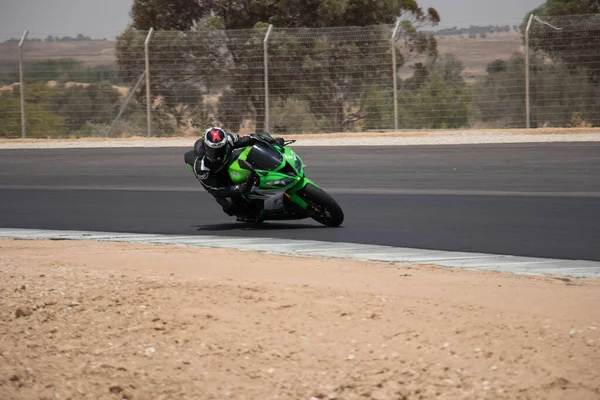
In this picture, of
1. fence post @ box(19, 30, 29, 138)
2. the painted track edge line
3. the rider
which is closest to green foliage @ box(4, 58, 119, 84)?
fence post @ box(19, 30, 29, 138)

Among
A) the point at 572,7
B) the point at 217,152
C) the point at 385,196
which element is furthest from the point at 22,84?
the point at 217,152

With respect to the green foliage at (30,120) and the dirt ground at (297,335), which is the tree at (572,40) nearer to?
the green foliage at (30,120)

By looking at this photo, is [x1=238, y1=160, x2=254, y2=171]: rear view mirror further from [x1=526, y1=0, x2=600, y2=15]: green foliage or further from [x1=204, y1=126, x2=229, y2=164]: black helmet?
[x1=526, y1=0, x2=600, y2=15]: green foliage

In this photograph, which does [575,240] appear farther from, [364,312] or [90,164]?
[90,164]

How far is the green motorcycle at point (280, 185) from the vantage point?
43.0 feet

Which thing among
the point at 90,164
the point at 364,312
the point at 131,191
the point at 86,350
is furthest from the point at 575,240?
the point at 90,164

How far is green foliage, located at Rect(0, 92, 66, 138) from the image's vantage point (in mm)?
31484

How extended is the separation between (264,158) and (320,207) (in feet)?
2.91

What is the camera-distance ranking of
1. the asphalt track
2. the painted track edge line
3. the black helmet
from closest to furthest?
the painted track edge line, the asphalt track, the black helmet

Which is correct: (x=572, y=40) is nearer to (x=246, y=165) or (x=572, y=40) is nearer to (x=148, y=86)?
(x=148, y=86)

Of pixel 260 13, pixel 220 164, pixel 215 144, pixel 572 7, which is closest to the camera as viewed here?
pixel 215 144

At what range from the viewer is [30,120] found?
31812mm

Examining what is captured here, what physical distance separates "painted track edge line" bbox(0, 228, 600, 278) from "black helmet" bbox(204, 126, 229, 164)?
100cm

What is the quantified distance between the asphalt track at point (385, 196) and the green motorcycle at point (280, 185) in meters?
0.23
